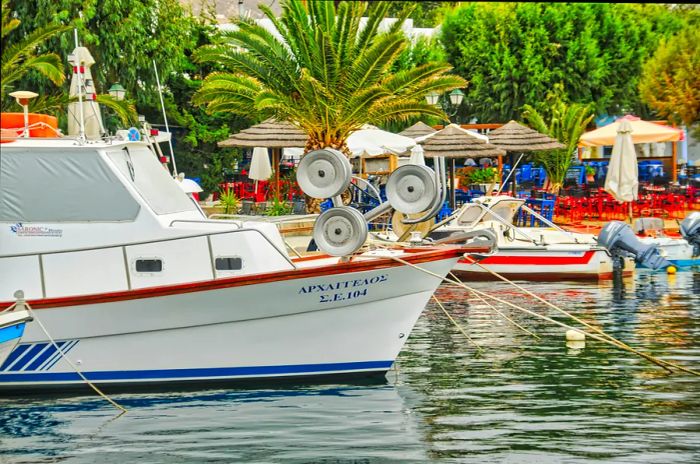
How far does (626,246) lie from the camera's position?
2458 centimetres

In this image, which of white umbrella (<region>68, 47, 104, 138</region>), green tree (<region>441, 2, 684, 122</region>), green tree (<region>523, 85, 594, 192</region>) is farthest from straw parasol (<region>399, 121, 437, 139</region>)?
white umbrella (<region>68, 47, 104, 138</region>)

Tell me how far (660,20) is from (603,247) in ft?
91.9

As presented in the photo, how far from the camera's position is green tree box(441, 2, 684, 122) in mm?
45531

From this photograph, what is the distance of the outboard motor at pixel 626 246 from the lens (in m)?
24.4

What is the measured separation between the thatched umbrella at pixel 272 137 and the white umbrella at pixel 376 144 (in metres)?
1.32

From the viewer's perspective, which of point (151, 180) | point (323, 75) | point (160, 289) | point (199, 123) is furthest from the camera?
point (199, 123)

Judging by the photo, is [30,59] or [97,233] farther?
[30,59]

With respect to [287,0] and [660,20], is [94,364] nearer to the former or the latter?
[287,0]

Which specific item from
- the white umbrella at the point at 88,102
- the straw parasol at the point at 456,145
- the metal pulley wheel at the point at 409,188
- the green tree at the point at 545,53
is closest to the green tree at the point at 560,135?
the green tree at the point at 545,53

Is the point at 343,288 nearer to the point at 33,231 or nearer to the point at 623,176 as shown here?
the point at 33,231

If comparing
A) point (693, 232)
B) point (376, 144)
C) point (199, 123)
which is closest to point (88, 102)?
point (693, 232)

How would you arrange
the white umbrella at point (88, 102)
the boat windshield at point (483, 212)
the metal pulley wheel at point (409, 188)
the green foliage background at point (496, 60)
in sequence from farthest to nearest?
the green foliage background at point (496, 60) < the boat windshield at point (483, 212) < the white umbrella at point (88, 102) < the metal pulley wheel at point (409, 188)

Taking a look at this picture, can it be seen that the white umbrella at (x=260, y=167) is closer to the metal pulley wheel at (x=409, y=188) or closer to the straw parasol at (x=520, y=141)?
the straw parasol at (x=520, y=141)

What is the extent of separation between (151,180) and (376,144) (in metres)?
16.5
